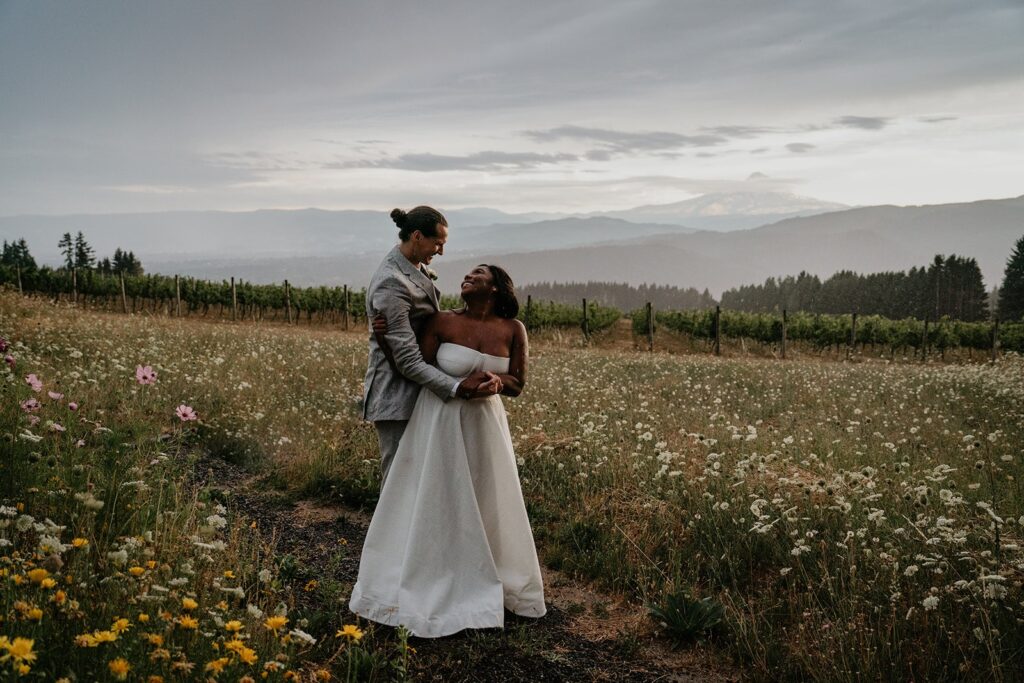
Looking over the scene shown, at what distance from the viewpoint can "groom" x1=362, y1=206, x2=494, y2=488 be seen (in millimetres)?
4375

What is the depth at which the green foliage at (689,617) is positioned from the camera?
4.67 m

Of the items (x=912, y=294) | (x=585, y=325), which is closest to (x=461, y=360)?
(x=585, y=325)

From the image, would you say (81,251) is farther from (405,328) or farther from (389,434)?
(405,328)

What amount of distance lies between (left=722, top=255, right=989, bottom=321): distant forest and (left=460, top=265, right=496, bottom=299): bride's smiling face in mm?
101323

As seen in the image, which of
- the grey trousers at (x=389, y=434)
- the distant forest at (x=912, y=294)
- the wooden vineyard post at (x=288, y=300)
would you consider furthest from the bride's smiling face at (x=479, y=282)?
the distant forest at (x=912, y=294)

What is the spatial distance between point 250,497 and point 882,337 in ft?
138

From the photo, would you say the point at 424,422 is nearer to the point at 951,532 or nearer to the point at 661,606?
the point at 661,606

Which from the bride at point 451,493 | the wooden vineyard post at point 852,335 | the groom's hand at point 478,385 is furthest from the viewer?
the wooden vineyard post at point 852,335

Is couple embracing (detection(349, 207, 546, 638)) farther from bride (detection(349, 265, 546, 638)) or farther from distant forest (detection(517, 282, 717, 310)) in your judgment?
distant forest (detection(517, 282, 717, 310))

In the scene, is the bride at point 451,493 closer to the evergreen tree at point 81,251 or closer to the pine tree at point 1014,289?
the pine tree at point 1014,289

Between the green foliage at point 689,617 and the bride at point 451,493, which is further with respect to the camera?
the green foliage at point 689,617

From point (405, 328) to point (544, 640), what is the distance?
2.32 m

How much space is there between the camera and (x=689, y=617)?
468cm

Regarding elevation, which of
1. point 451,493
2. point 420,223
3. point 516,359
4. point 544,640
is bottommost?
point 544,640
